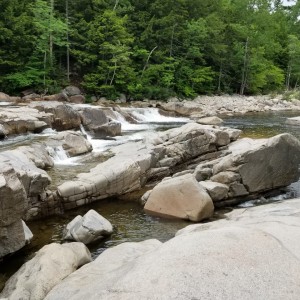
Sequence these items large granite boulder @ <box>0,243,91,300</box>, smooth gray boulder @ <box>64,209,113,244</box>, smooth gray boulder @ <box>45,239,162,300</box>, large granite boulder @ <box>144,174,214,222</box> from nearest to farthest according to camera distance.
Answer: smooth gray boulder @ <box>45,239,162,300</box> < large granite boulder @ <box>0,243,91,300</box> < smooth gray boulder @ <box>64,209,113,244</box> < large granite boulder @ <box>144,174,214,222</box>

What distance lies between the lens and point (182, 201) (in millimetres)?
10094

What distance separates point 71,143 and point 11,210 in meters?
9.10

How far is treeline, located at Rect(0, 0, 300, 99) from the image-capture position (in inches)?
1284

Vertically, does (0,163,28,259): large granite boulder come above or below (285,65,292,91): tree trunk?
below

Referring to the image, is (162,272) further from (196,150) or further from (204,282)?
(196,150)

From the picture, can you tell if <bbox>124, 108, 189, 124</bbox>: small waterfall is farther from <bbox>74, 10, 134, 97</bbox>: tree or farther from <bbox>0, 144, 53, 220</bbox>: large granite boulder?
<bbox>0, 144, 53, 220</bbox>: large granite boulder

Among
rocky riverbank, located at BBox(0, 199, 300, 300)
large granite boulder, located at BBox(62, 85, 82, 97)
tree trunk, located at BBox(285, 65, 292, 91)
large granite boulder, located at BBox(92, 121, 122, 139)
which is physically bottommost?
large granite boulder, located at BBox(92, 121, 122, 139)

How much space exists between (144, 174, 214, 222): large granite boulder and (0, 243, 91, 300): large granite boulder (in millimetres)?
3682

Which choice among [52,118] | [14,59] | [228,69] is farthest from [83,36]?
[228,69]

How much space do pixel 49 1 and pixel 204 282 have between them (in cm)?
3726

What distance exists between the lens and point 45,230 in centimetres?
923

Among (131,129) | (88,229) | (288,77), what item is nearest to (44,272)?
(88,229)

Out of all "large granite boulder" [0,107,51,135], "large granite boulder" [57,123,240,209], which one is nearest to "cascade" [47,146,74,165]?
"large granite boulder" [57,123,240,209]

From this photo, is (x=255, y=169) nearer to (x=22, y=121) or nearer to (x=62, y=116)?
(x=22, y=121)
